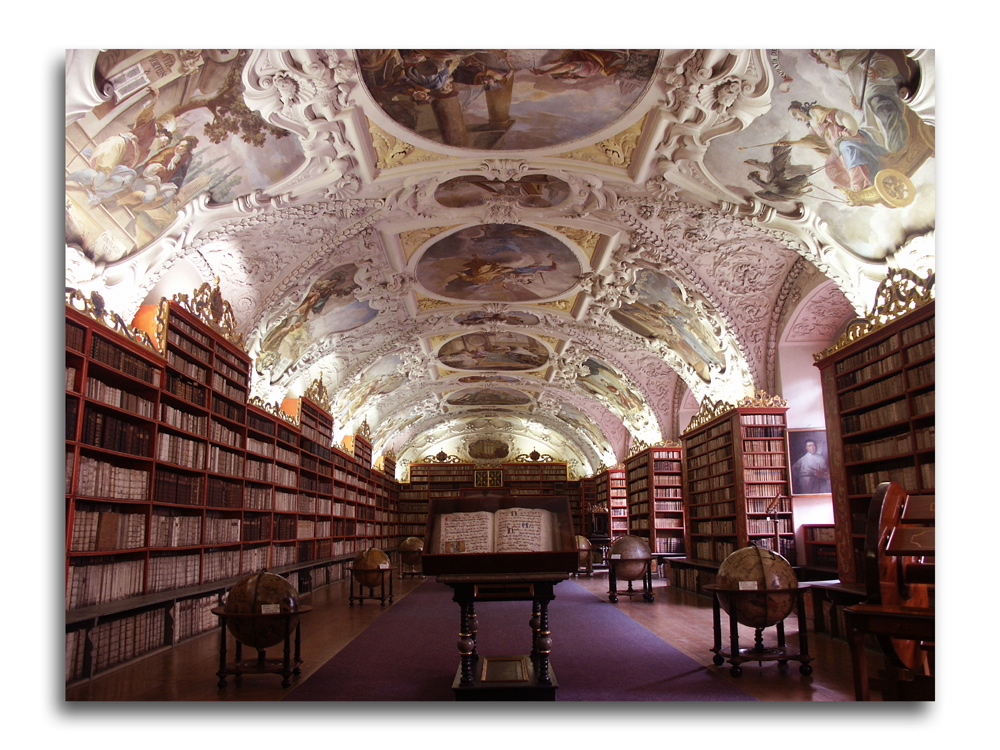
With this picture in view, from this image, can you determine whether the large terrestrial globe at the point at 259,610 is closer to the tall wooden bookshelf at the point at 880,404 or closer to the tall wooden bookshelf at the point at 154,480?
the tall wooden bookshelf at the point at 154,480

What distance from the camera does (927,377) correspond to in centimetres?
726

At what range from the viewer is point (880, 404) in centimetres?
809

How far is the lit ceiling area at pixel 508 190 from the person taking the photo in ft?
21.2

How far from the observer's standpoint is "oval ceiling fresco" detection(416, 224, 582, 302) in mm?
12266

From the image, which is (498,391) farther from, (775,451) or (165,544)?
(165,544)

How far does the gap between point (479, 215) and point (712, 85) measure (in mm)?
4783

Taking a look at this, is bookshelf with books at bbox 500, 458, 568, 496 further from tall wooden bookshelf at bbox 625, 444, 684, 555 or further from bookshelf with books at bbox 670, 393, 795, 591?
bookshelf with books at bbox 670, 393, 795, 591

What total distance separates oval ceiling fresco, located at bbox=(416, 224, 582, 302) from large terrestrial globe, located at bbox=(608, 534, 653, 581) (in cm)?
542

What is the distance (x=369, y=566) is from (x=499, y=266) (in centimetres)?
627

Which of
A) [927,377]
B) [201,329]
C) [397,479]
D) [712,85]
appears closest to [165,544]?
[201,329]

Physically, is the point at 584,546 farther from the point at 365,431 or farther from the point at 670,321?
the point at 365,431

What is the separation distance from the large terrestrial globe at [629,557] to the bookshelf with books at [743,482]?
129cm

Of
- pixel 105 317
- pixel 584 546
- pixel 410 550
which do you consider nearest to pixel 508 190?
pixel 105 317

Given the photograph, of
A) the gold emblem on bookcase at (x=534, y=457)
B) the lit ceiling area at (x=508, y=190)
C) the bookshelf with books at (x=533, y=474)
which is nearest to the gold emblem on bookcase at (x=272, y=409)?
the lit ceiling area at (x=508, y=190)
